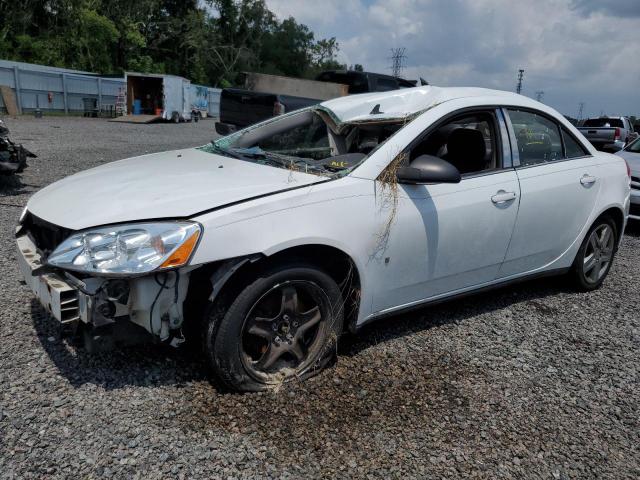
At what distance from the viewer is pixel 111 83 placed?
29766 millimetres

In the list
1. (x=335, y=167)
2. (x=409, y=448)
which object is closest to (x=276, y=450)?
(x=409, y=448)

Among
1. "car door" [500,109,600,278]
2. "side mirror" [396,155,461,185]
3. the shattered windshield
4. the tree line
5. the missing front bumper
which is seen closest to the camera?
the missing front bumper

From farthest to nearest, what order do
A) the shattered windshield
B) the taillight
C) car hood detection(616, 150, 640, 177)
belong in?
the taillight < car hood detection(616, 150, 640, 177) < the shattered windshield

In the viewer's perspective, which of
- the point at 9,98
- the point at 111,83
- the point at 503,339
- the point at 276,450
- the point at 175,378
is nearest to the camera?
the point at 276,450

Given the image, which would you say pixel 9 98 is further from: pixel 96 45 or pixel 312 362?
pixel 312 362

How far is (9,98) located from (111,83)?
7249 mm

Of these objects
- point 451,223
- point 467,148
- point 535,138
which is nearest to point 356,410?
point 451,223

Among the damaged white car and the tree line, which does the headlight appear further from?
the tree line

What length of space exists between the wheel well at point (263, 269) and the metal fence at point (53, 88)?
2483 centimetres

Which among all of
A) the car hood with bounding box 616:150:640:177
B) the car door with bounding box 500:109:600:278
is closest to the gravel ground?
the car door with bounding box 500:109:600:278

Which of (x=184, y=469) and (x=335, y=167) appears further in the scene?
(x=335, y=167)

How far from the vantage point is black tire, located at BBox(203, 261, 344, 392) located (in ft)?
8.91

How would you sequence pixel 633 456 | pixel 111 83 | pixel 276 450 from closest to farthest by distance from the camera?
1. pixel 276 450
2. pixel 633 456
3. pixel 111 83

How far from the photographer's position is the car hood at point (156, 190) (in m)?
2.69
